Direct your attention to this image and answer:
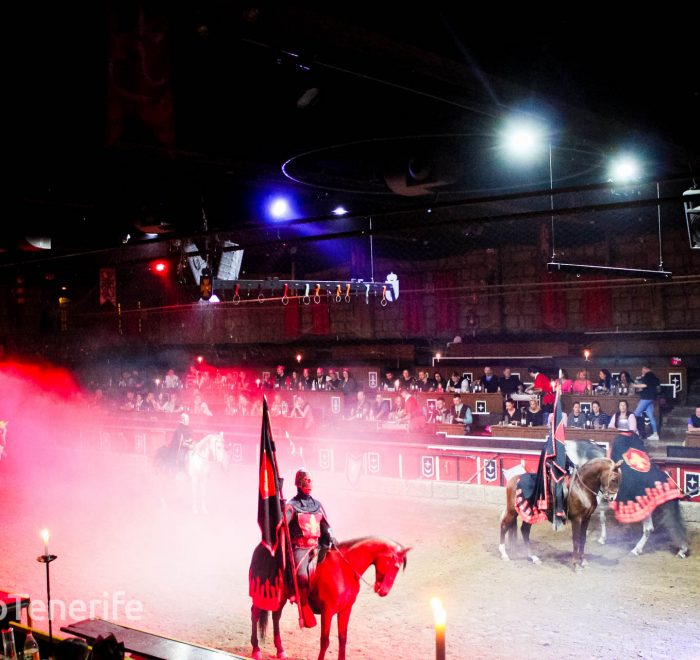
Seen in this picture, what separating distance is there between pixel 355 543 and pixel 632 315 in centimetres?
1120

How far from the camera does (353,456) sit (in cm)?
1503

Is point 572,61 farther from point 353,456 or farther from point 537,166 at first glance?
point 353,456

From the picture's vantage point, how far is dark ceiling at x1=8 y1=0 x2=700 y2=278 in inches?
187

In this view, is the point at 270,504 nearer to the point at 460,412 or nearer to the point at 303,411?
the point at 460,412

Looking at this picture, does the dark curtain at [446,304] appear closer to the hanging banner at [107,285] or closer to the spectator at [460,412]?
the spectator at [460,412]

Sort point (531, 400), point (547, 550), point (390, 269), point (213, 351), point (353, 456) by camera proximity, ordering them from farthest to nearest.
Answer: point (213, 351), point (390, 269), point (353, 456), point (531, 400), point (547, 550)

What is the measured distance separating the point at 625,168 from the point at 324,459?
964 centimetres

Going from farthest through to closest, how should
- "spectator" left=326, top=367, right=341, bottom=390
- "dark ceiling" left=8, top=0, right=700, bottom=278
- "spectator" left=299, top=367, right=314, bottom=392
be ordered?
"spectator" left=299, top=367, right=314, bottom=392 < "spectator" left=326, top=367, right=341, bottom=390 < "dark ceiling" left=8, top=0, right=700, bottom=278

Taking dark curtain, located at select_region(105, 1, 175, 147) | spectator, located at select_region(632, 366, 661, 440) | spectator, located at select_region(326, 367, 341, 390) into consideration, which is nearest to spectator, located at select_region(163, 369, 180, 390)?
spectator, located at select_region(326, 367, 341, 390)

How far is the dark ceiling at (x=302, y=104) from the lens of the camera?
4742 mm

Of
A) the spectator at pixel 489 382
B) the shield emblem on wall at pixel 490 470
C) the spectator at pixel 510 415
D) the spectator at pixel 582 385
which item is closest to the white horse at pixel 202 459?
the shield emblem on wall at pixel 490 470

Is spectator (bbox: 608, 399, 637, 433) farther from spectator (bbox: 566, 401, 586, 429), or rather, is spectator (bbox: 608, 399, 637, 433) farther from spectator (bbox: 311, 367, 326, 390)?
spectator (bbox: 311, 367, 326, 390)

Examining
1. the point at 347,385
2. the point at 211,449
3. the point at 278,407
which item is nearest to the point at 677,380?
the point at 347,385

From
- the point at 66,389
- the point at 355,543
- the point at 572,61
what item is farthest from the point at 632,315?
the point at 66,389
